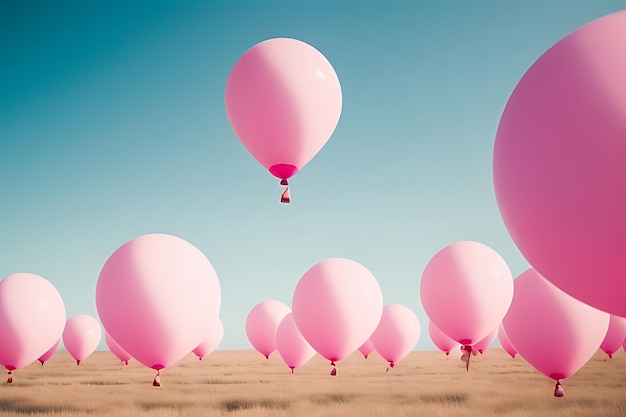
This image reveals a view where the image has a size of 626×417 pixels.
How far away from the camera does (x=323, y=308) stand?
1163 centimetres

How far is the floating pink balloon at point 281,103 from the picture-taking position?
8.20 metres

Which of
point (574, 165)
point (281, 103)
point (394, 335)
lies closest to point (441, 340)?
point (394, 335)

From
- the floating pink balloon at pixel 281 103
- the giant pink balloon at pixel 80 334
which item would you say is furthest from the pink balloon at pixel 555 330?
the giant pink balloon at pixel 80 334

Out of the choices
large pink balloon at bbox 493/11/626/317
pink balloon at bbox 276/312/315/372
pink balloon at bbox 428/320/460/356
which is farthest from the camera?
pink balloon at bbox 428/320/460/356

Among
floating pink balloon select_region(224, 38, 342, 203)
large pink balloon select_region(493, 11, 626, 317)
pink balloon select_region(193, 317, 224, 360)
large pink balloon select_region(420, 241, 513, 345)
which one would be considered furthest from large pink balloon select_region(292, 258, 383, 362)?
pink balloon select_region(193, 317, 224, 360)

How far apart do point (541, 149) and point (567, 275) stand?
3.18 feet

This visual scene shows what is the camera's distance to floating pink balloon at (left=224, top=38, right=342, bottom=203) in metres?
8.20

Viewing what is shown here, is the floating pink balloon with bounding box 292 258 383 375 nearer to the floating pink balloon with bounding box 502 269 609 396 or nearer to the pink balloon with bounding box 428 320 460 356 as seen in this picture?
the floating pink balloon with bounding box 502 269 609 396

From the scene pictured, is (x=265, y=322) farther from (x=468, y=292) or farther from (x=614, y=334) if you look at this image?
(x=614, y=334)

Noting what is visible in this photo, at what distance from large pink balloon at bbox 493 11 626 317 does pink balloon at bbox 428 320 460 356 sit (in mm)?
17069

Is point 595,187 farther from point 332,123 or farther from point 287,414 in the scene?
point 287,414

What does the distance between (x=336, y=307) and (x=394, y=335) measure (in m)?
6.55

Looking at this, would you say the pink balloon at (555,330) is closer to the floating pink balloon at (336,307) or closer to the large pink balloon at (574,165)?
the floating pink balloon at (336,307)

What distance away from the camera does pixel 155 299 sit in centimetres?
798
